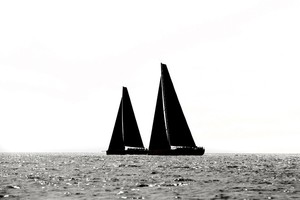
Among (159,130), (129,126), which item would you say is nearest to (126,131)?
(129,126)

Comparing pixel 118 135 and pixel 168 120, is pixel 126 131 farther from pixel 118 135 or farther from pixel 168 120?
pixel 168 120

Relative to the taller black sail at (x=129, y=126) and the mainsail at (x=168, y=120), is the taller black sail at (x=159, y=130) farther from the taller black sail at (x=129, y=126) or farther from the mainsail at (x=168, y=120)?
the taller black sail at (x=129, y=126)

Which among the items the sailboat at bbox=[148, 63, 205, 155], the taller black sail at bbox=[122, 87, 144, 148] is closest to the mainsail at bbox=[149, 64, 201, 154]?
the sailboat at bbox=[148, 63, 205, 155]

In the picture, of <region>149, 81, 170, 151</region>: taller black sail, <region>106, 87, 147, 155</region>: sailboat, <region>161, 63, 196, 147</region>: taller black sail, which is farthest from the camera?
<region>106, 87, 147, 155</region>: sailboat

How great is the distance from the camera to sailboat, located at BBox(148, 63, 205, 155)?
4250 inches

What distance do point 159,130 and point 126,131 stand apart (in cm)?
1973

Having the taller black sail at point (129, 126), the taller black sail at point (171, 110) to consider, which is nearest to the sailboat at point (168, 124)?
the taller black sail at point (171, 110)

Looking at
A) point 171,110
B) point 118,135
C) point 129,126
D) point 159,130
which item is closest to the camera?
point 171,110

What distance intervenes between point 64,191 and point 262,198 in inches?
567

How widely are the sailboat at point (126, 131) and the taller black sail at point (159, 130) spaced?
1450 cm

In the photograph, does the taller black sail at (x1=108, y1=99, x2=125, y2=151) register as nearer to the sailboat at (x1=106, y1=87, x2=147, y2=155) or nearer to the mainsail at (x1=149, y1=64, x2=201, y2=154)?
the sailboat at (x1=106, y1=87, x2=147, y2=155)

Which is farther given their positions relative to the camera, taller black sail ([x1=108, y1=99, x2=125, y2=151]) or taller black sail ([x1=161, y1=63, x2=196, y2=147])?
taller black sail ([x1=108, y1=99, x2=125, y2=151])

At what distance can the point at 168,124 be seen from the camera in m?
109

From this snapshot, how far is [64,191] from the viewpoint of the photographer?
3803cm
